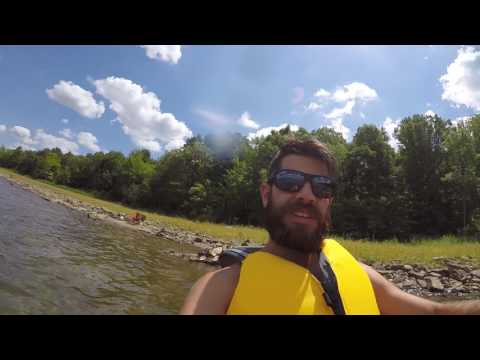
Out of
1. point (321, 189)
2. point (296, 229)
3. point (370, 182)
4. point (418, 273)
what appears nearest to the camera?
point (296, 229)

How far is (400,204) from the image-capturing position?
139 feet

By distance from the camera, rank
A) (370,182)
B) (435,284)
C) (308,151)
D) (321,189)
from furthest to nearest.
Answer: (370,182), (435,284), (308,151), (321,189)

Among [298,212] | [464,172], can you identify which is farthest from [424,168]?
[298,212]

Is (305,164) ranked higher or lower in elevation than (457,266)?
higher

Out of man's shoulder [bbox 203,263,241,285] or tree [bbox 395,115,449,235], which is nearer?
man's shoulder [bbox 203,263,241,285]

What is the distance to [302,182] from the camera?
9.62ft

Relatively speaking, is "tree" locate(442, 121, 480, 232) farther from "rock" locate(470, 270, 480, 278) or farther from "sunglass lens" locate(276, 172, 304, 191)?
"sunglass lens" locate(276, 172, 304, 191)

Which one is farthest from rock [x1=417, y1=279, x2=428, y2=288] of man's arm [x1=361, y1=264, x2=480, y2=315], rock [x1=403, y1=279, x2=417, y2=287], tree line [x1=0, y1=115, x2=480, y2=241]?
tree line [x1=0, y1=115, x2=480, y2=241]

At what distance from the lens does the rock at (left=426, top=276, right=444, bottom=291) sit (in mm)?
10584

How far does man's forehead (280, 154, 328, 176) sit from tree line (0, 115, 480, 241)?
34831mm

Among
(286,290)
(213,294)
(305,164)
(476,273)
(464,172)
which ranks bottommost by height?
(476,273)

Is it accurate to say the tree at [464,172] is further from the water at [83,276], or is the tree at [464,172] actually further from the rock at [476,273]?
the water at [83,276]

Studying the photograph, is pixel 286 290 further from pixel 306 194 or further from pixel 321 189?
pixel 321 189

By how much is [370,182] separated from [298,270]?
48330mm
